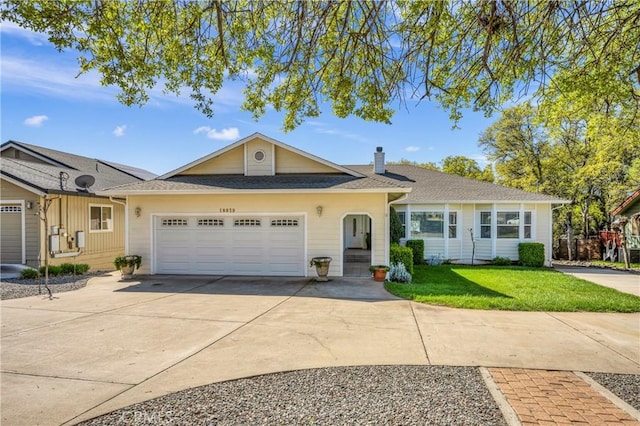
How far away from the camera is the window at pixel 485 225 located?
15.7 meters

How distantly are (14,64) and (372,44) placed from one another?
645 cm

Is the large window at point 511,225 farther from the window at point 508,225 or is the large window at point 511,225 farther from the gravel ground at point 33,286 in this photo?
the gravel ground at point 33,286

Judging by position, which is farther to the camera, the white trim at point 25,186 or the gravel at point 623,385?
the white trim at point 25,186

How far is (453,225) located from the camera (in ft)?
52.2

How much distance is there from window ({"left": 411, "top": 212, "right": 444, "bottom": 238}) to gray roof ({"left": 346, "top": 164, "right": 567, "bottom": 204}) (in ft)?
2.43

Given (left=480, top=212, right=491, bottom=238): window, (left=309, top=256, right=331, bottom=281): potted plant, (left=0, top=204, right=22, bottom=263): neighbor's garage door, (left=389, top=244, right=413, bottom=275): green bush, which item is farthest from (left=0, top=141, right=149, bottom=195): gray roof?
(left=480, top=212, right=491, bottom=238): window

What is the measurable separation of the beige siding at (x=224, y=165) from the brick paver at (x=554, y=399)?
10.9m

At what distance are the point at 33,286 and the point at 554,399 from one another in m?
12.5

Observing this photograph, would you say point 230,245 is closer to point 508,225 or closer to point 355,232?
point 355,232

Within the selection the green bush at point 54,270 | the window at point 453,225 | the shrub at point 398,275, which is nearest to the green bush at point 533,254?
the window at point 453,225

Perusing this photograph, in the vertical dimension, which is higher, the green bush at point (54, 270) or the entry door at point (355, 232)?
the entry door at point (355, 232)

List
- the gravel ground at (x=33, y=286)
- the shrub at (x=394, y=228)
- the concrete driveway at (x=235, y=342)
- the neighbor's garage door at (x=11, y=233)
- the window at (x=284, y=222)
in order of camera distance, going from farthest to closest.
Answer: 1. the shrub at (x=394, y=228)
2. the neighbor's garage door at (x=11, y=233)
3. the window at (x=284, y=222)
4. the gravel ground at (x=33, y=286)
5. the concrete driveway at (x=235, y=342)

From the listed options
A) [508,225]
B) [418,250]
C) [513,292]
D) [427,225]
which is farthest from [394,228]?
[513,292]

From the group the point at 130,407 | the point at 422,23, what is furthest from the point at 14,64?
the point at 422,23
